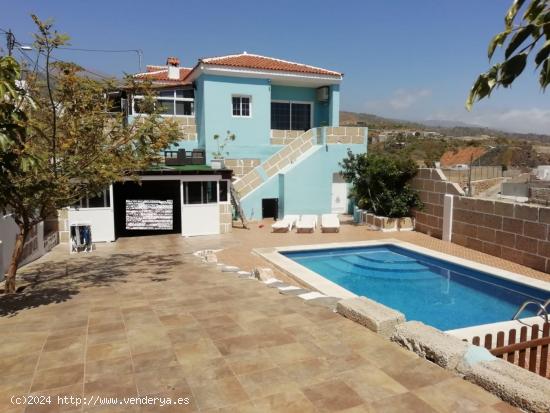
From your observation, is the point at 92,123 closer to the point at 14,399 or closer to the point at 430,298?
the point at 14,399

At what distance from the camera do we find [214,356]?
494cm

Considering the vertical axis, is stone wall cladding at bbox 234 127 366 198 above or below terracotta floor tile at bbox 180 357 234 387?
above

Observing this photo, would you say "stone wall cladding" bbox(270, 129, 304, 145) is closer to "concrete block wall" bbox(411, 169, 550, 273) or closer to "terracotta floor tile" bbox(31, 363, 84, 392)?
"concrete block wall" bbox(411, 169, 550, 273)

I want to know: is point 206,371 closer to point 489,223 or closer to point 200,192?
point 489,223

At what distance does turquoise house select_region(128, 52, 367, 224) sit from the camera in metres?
21.6

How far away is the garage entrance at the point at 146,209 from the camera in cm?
1728

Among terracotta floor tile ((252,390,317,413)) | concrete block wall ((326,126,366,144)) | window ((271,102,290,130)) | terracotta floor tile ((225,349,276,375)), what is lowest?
terracotta floor tile ((225,349,276,375))

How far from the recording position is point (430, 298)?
11.3m

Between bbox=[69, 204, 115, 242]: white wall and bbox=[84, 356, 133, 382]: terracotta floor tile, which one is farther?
bbox=[69, 204, 115, 242]: white wall

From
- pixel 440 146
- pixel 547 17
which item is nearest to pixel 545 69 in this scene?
pixel 547 17

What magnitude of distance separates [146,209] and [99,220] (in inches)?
76.6

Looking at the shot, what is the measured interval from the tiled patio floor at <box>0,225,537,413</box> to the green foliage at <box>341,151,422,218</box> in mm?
11720

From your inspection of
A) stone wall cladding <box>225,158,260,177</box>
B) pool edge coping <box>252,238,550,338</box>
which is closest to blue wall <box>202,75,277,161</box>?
stone wall cladding <box>225,158,260,177</box>

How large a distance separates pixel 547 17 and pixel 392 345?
436 cm
